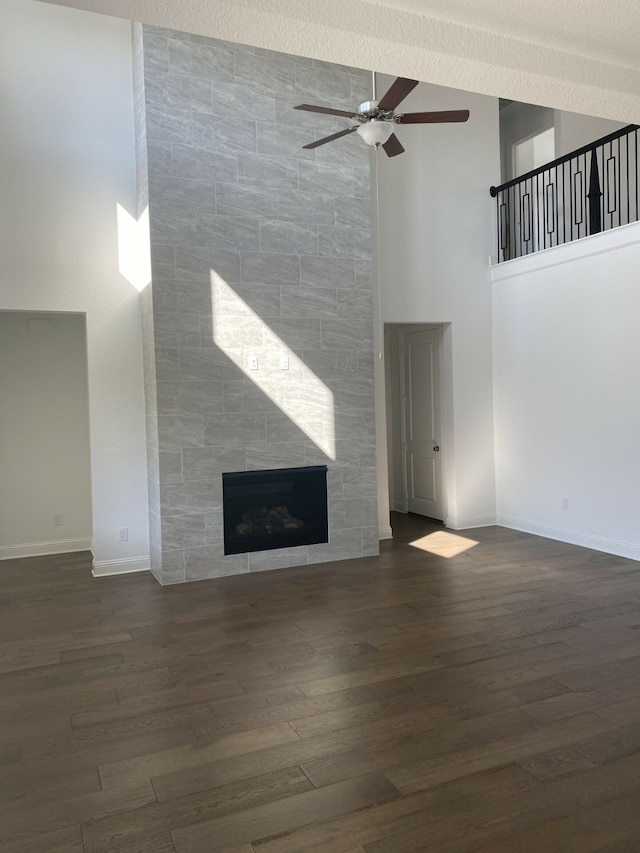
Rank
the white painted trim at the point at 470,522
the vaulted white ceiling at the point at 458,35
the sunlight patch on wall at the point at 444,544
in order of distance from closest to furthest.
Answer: the vaulted white ceiling at the point at 458,35 → the sunlight patch on wall at the point at 444,544 → the white painted trim at the point at 470,522

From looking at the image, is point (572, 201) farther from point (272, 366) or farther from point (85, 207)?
point (85, 207)

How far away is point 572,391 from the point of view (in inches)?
257

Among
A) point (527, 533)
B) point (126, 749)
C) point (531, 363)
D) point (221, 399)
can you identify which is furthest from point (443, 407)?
point (126, 749)

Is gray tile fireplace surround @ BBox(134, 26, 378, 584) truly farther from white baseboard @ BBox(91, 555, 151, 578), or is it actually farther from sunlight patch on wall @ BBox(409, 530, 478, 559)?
sunlight patch on wall @ BBox(409, 530, 478, 559)

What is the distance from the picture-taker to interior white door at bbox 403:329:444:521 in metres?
7.85

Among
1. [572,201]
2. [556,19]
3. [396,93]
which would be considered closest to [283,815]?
[556,19]

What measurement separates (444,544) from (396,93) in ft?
14.4

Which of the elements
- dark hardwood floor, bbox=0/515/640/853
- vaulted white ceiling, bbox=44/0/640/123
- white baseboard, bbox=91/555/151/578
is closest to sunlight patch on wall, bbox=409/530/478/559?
dark hardwood floor, bbox=0/515/640/853

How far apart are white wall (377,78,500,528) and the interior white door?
258 millimetres

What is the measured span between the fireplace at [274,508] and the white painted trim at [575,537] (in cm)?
242

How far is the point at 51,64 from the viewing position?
577cm

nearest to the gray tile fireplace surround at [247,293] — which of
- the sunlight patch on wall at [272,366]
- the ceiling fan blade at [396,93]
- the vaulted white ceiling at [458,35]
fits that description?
the sunlight patch on wall at [272,366]

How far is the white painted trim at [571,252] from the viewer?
586 cm

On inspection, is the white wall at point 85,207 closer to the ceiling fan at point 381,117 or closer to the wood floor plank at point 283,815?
the ceiling fan at point 381,117
